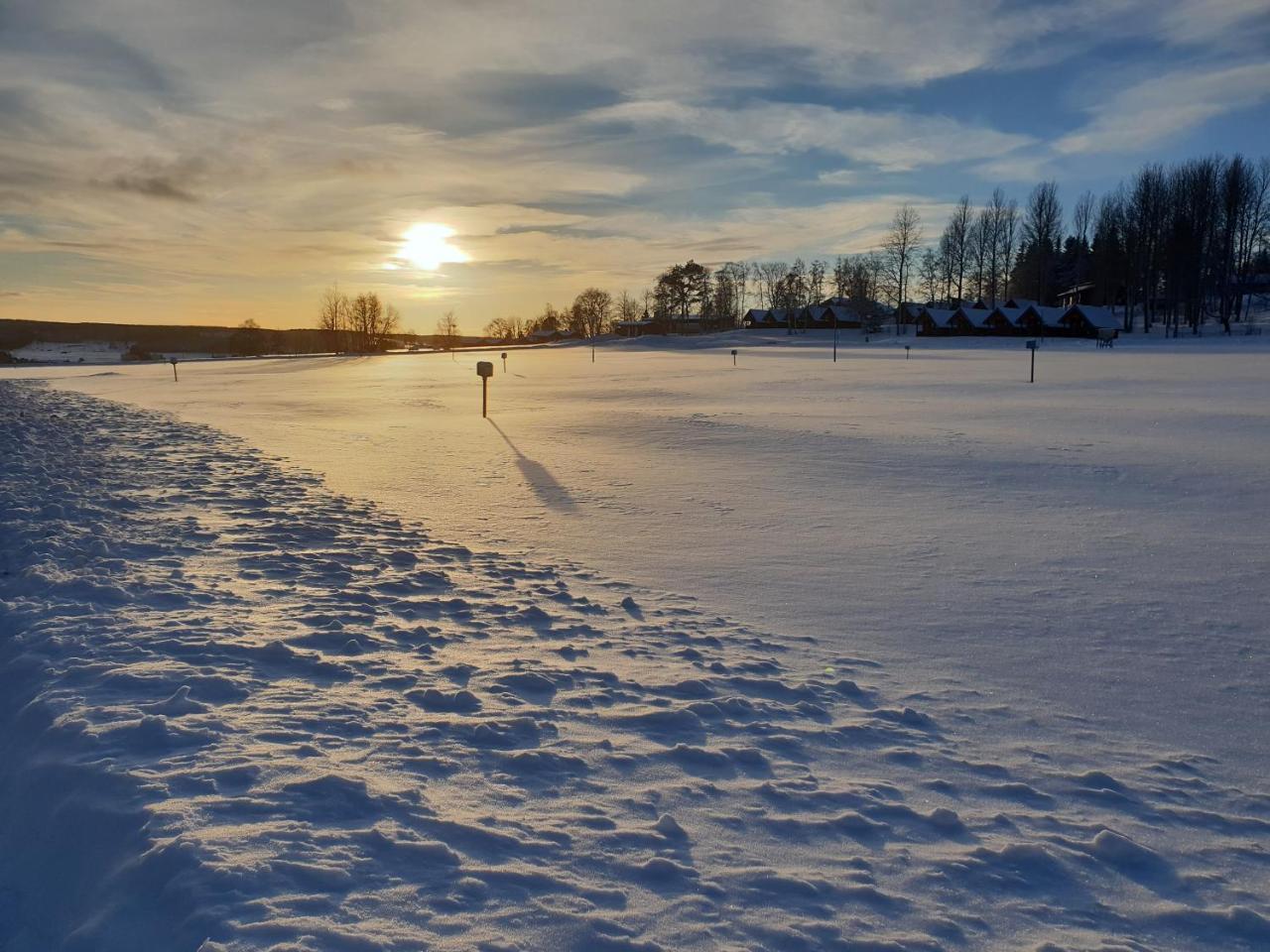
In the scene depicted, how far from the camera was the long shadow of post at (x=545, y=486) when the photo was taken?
431 inches

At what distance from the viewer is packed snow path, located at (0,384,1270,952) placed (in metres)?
3.13

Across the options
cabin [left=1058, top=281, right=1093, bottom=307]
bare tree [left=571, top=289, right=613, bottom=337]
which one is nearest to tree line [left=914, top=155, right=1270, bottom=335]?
cabin [left=1058, top=281, right=1093, bottom=307]

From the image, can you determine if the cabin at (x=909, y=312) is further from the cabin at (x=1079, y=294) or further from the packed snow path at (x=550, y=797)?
the packed snow path at (x=550, y=797)

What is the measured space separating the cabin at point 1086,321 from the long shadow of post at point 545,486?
79.0 metres

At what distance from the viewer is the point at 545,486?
40.2 feet

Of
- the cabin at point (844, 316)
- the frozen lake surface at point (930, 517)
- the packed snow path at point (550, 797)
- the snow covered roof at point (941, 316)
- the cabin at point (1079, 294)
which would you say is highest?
the cabin at point (1079, 294)

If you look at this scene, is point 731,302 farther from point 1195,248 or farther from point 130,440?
point 130,440

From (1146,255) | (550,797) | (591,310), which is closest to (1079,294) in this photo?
(1146,255)

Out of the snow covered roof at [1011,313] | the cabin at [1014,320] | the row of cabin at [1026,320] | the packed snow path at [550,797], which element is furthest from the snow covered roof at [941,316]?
the packed snow path at [550,797]

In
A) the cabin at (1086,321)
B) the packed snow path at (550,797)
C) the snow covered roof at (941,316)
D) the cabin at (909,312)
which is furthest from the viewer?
the cabin at (909,312)

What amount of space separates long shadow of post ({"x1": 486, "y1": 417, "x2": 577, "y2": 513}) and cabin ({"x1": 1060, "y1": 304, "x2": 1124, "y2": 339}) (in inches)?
3110

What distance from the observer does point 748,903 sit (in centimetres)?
321

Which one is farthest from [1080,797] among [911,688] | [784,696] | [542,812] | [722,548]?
[722,548]

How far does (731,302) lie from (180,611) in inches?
5679
